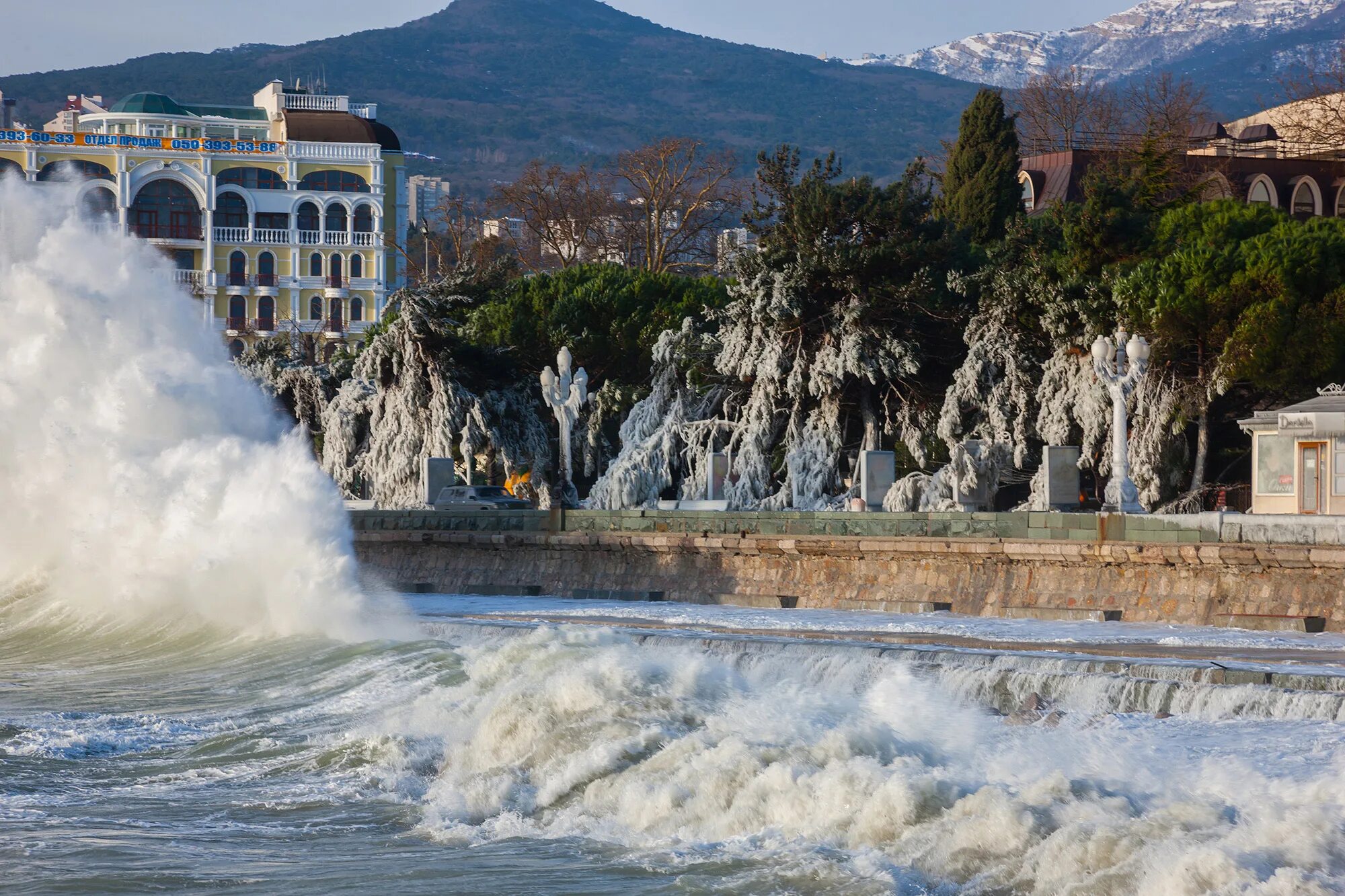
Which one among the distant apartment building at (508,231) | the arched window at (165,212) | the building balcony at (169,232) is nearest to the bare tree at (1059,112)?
the distant apartment building at (508,231)

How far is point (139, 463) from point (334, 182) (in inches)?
2462

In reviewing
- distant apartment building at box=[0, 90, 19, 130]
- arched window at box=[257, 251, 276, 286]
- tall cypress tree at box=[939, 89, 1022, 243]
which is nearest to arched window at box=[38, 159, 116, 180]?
arched window at box=[257, 251, 276, 286]

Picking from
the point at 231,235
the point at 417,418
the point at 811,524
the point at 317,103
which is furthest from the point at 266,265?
the point at 811,524

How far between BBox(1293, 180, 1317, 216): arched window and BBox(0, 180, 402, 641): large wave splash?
34.1 metres

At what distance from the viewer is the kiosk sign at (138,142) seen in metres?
85.8

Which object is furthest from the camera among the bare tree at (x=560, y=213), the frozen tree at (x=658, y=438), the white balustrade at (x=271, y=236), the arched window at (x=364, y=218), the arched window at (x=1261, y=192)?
the arched window at (x=364, y=218)

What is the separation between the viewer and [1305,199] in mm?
53656

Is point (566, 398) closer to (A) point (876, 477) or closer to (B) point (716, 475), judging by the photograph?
(B) point (716, 475)

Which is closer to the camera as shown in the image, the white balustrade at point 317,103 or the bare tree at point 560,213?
the bare tree at point 560,213

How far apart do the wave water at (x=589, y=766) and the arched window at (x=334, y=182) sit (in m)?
65.3

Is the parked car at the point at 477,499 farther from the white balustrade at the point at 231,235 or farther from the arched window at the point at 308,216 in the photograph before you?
the arched window at the point at 308,216

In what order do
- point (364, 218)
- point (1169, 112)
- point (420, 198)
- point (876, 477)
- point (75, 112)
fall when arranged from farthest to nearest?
point (420, 198), point (75, 112), point (364, 218), point (1169, 112), point (876, 477)

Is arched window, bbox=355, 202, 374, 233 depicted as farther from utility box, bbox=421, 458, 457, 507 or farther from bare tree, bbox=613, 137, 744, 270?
utility box, bbox=421, 458, 457, 507

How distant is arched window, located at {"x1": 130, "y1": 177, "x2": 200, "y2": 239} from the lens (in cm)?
8919
